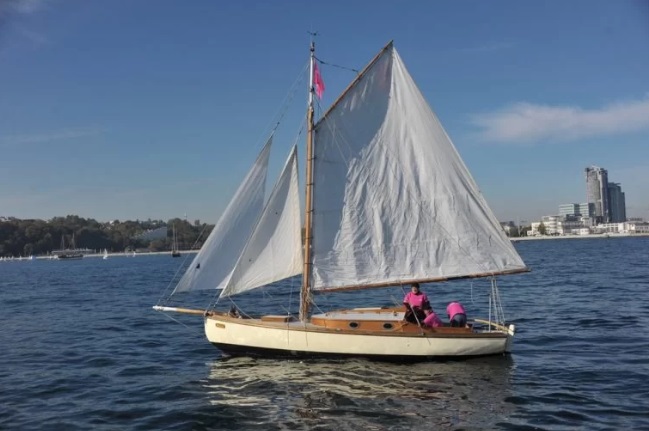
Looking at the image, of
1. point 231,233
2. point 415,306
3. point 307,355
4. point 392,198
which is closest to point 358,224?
point 392,198

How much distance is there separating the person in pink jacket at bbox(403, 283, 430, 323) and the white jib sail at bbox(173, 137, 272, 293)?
6.02 m

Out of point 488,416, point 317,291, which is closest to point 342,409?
point 488,416

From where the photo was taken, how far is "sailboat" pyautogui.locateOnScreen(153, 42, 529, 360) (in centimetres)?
1958

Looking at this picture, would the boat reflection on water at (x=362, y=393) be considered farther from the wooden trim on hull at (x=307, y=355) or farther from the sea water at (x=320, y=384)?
the wooden trim on hull at (x=307, y=355)

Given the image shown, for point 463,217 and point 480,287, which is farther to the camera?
point 480,287

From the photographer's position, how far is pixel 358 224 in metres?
20.3

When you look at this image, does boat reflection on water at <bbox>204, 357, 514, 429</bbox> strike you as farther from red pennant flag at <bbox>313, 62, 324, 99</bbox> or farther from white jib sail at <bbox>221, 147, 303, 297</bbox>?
red pennant flag at <bbox>313, 62, 324, 99</bbox>

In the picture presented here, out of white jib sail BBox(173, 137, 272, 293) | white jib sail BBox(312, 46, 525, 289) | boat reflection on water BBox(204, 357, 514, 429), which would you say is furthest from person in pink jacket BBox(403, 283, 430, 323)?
white jib sail BBox(173, 137, 272, 293)

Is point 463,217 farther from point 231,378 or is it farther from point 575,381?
point 231,378

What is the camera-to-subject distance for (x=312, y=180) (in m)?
20.5

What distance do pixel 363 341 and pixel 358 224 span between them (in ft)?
13.3

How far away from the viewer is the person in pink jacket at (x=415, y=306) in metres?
19.0

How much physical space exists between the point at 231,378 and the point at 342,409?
15.6 feet

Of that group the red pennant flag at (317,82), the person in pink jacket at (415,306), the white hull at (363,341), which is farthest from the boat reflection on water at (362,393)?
the red pennant flag at (317,82)
